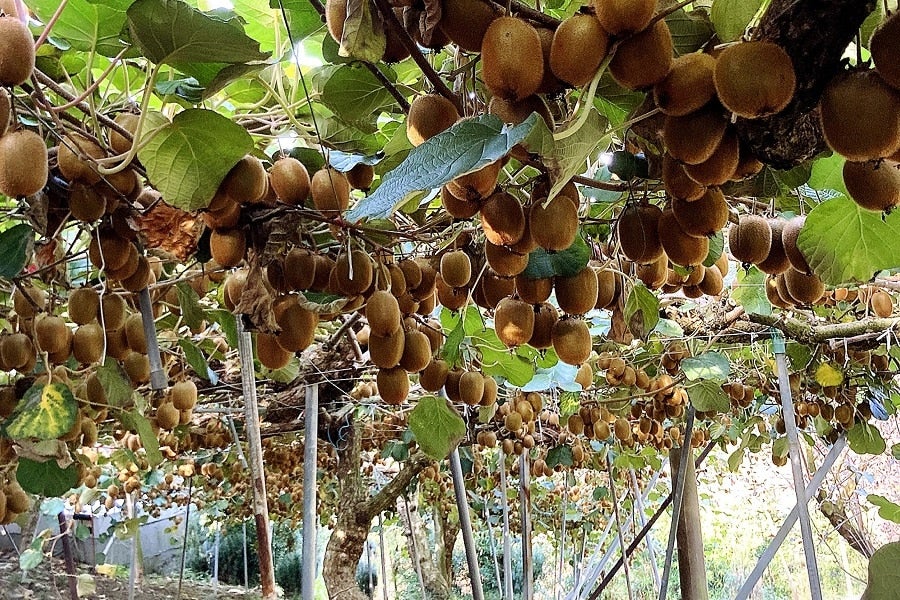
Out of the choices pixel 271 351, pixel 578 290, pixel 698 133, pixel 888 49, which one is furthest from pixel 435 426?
pixel 888 49

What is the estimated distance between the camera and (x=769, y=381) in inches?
119

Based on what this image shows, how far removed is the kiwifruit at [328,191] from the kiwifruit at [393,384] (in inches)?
10.5

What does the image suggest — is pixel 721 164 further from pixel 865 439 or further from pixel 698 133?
pixel 865 439

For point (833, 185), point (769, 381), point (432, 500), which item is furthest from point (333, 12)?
point (432, 500)

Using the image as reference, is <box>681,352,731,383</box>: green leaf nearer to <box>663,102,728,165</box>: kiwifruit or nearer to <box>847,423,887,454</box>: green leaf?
<box>847,423,887,454</box>: green leaf

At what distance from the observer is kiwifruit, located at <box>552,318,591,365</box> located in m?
0.83

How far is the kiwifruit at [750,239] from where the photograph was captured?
0.73 m

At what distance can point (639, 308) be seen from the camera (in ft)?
2.98

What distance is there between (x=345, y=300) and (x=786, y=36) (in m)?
0.62

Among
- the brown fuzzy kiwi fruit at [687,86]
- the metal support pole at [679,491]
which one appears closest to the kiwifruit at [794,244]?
the brown fuzzy kiwi fruit at [687,86]

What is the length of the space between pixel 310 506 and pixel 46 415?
0.70 metres

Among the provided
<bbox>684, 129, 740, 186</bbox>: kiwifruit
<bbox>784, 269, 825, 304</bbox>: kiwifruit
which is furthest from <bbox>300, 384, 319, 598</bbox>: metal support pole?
<bbox>684, 129, 740, 186</bbox>: kiwifruit

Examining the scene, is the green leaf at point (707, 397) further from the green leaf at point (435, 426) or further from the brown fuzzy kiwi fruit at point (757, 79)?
the brown fuzzy kiwi fruit at point (757, 79)

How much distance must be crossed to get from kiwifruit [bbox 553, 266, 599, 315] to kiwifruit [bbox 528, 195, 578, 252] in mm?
177
